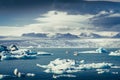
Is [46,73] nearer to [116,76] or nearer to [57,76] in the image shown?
[57,76]

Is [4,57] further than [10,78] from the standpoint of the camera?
Yes

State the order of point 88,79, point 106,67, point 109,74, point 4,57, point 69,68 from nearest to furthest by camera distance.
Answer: point 88,79 < point 109,74 < point 69,68 < point 106,67 < point 4,57

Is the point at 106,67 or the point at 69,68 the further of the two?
the point at 106,67

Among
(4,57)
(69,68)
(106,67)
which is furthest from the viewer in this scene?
(4,57)

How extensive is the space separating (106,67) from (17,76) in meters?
28.2

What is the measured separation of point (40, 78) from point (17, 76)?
633 centimetres

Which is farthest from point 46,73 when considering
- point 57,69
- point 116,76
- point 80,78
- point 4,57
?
point 4,57

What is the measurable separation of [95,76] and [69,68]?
1202cm

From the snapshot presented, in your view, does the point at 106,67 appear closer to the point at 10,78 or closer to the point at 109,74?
the point at 109,74

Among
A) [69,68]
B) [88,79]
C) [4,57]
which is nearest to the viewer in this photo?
[88,79]

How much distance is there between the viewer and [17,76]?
87625 mm

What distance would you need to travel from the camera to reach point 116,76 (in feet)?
287

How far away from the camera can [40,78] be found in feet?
277

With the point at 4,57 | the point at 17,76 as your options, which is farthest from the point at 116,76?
the point at 4,57
